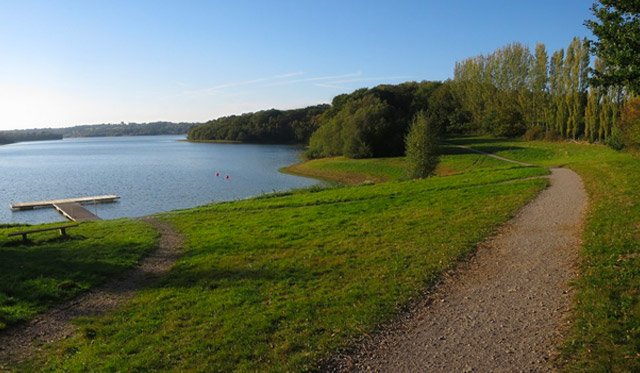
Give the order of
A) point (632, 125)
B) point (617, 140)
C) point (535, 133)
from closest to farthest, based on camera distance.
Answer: point (632, 125) < point (617, 140) < point (535, 133)

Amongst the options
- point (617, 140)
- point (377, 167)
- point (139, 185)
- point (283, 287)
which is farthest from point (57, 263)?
point (377, 167)

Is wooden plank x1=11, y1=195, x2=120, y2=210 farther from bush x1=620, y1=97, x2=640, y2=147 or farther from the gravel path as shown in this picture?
bush x1=620, y1=97, x2=640, y2=147

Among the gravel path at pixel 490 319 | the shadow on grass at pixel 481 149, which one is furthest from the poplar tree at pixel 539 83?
the gravel path at pixel 490 319

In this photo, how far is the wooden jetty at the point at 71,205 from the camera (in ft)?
122

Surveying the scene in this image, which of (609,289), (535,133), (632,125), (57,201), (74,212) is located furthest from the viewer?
(535,133)

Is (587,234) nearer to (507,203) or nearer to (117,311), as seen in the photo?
(507,203)

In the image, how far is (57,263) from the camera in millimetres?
13906

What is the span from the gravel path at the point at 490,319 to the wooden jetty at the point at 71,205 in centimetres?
3319

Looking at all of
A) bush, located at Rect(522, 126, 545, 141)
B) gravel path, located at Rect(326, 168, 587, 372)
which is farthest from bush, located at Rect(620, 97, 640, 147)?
gravel path, located at Rect(326, 168, 587, 372)

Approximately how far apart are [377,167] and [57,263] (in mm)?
49789

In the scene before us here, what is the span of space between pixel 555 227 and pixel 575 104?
58195 mm

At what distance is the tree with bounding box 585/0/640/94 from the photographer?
11.2 metres

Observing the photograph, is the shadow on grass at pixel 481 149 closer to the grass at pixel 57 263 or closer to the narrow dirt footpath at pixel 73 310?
the grass at pixel 57 263

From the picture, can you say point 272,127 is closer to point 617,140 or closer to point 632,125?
point 617,140
